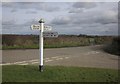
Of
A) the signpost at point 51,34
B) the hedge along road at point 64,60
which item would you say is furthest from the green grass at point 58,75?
the hedge along road at point 64,60

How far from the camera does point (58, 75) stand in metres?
11.7

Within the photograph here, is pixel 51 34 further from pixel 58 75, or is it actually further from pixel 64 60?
pixel 64 60

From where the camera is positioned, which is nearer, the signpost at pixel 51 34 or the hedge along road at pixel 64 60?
the signpost at pixel 51 34

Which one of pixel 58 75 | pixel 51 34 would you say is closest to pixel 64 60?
pixel 51 34

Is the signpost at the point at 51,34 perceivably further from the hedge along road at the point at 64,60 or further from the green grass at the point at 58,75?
the hedge along road at the point at 64,60

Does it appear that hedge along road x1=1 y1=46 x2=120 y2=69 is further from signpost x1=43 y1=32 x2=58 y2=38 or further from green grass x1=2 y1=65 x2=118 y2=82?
signpost x1=43 y1=32 x2=58 y2=38

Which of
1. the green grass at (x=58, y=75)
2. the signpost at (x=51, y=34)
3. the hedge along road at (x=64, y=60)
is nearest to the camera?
the green grass at (x=58, y=75)

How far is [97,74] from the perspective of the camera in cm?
1246

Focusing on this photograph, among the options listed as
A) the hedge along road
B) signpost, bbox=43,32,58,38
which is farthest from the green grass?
the hedge along road

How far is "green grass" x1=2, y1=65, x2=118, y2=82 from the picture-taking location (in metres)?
11.0

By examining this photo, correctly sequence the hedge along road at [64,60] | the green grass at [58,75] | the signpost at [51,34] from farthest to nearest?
the hedge along road at [64,60], the signpost at [51,34], the green grass at [58,75]

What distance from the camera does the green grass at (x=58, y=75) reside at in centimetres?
A: 1098

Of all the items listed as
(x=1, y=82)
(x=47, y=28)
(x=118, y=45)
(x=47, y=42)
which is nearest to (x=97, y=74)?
(x=47, y=28)

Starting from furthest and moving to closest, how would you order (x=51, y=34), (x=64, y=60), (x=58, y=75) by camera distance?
(x=64, y=60) < (x=51, y=34) < (x=58, y=75)
